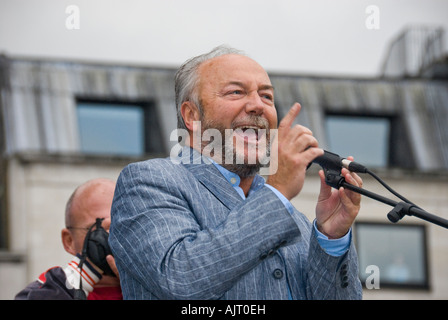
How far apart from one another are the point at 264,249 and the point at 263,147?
1.61ft

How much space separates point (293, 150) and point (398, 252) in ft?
55.2

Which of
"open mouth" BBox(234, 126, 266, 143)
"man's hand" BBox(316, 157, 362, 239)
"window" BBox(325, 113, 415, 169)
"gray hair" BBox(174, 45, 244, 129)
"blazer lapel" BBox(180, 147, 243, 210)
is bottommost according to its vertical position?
"window" BBox(325, 113, 415, 169)

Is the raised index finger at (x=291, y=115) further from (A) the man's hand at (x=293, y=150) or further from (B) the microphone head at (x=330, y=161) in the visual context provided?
(B) the microphone head at (x=330, y=161)

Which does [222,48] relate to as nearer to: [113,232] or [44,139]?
[113,232]

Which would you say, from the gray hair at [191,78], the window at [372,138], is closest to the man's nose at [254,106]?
the gray hair at [191,78]

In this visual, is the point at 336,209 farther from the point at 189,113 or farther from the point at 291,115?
the point at 189,113

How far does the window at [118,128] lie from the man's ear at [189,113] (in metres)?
15.3

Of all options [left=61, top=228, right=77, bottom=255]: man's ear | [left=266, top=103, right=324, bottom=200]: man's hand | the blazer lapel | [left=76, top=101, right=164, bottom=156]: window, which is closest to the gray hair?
the blazer lapel

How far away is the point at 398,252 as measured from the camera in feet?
65.0

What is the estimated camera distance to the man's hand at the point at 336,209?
3.71 m

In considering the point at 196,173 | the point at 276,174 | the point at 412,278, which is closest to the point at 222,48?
the point at 196,173

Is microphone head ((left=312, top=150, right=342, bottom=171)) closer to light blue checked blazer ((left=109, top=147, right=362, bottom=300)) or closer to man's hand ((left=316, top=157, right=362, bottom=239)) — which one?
man's hand ((left=316, top=157, right=362, bottom=239))

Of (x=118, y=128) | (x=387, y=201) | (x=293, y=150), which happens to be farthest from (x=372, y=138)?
(x=293, y=150)

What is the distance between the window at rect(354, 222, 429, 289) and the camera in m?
19.6
